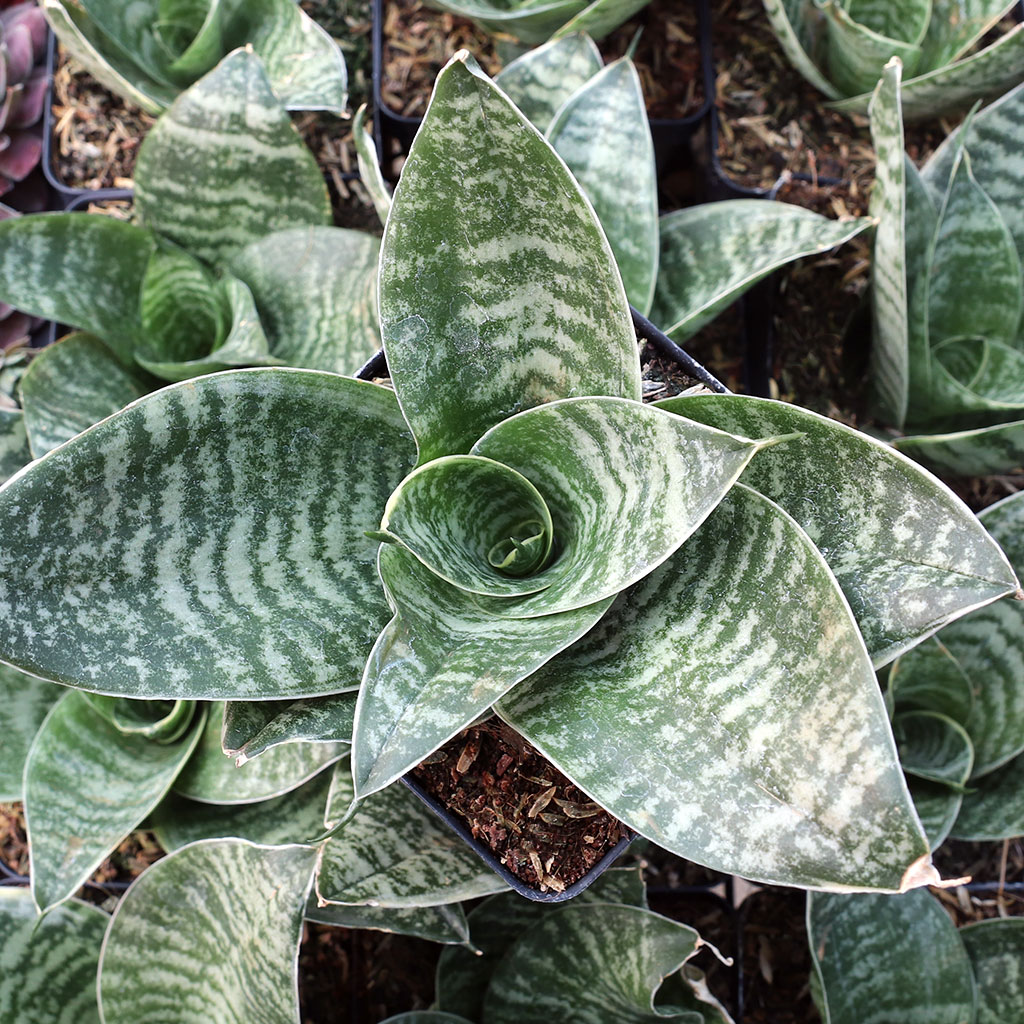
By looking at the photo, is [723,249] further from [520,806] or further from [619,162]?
[520,806]

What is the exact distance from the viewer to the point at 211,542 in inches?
22.0

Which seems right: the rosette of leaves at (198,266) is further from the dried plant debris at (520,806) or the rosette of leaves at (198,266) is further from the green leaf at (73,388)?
the dried plant debris at (520,806)

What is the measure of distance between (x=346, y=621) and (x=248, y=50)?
1.93 feet

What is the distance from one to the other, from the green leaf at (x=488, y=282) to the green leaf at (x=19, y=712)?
20.9 inches

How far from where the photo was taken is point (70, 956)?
2.83 feet

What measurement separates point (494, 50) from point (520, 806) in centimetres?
89

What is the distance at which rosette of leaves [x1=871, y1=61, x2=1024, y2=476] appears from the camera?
897 millimetres

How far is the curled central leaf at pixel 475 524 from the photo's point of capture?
1.78 ft

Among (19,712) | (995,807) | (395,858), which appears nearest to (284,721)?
(395,858)

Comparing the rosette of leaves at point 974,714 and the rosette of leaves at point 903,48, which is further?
the rosette of leaves at point 903,48

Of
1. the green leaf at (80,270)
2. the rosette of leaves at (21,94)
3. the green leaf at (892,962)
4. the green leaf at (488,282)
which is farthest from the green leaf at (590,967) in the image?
the rosette of leaves at (21,94)

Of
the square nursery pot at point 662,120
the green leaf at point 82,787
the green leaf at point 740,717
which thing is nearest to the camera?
the green leaf at point 740,717

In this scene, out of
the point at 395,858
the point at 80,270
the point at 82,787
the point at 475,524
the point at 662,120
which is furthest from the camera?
the point at 662,120

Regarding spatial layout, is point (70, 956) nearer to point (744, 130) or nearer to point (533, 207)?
point (533, 207)
